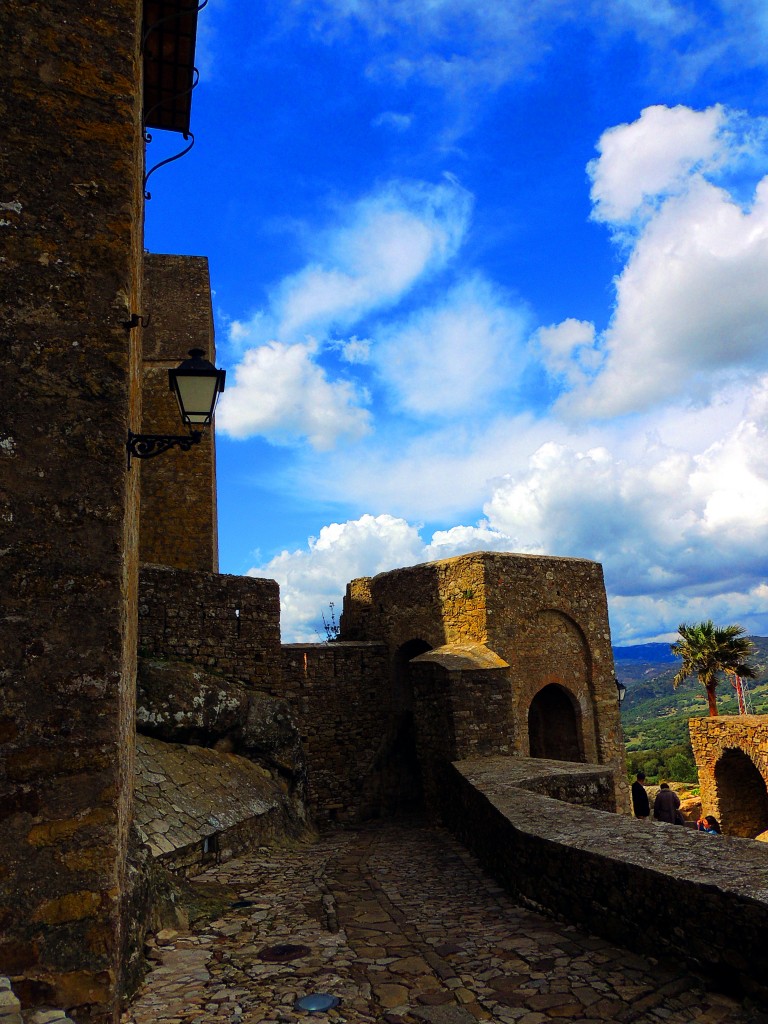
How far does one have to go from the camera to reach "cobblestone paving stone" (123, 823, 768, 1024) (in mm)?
3959

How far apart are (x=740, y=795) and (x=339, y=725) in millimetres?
15116

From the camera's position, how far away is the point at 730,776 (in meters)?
21.2

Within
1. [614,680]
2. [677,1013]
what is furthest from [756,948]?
[614,680]

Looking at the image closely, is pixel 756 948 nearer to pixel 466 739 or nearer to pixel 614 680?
pixel 466 739

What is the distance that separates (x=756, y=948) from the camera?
364 centimetres

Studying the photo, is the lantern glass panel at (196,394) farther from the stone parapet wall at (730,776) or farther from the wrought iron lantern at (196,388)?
the stone parapet wall at (730,776)

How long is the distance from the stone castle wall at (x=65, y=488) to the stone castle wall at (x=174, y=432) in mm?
9024

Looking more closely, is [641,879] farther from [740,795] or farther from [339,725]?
[740,795]

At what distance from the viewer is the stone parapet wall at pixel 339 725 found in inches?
498

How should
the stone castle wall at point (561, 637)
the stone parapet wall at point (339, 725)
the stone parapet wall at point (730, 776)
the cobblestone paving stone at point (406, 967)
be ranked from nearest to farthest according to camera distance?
the cobblestone paving stone at point (406, 967), the stone parapet wall at point (339, 725), the stone castle wall at point (561, 637), the stone parapet wall at point (730, 776)

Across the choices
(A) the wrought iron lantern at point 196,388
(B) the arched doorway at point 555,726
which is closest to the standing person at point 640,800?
(B) the arched doorway at point 555,726

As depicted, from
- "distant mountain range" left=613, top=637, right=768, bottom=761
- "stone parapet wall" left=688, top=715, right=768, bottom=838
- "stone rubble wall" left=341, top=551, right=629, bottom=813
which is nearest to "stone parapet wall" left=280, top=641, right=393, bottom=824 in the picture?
"stone rubble wall" left=341, top=551, right=629, bottom=813

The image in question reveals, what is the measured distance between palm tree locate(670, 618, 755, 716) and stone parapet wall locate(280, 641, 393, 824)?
17.5 metres

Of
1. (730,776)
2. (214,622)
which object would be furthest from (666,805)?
(730,776)
